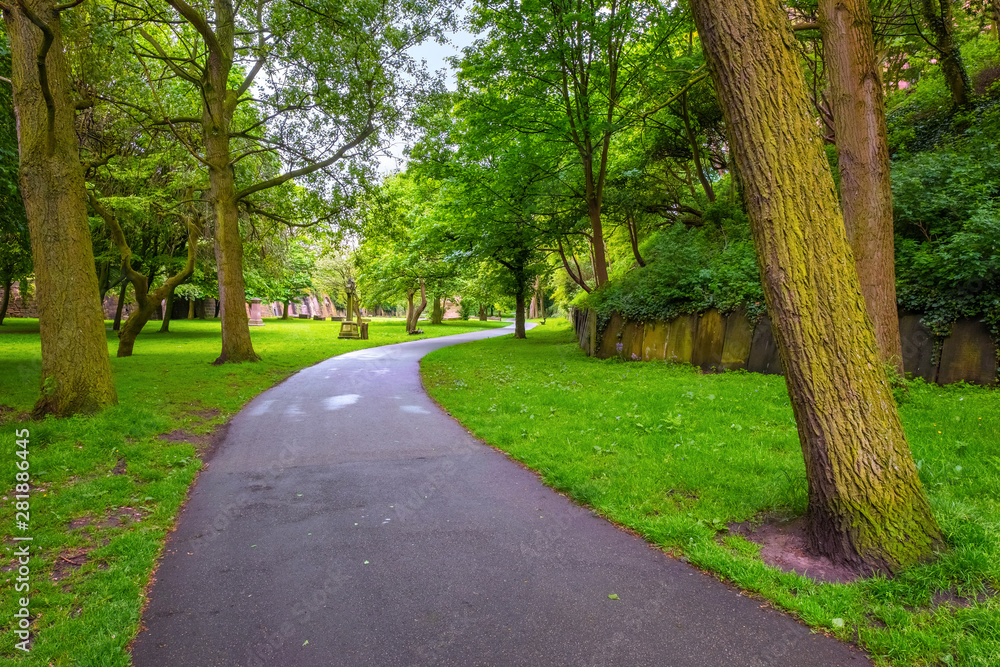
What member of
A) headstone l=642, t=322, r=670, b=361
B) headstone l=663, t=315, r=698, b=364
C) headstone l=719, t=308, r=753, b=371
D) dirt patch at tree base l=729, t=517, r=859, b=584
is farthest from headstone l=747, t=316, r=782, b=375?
dirt patch at tree base l=729, t=517, r=859, b=584

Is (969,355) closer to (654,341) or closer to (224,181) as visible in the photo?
(654,341)

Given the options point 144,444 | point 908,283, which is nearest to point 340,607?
point 144,444

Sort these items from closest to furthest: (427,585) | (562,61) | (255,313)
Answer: (427,585), (562,61), (255,313)

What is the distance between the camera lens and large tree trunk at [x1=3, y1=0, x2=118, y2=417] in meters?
6.50

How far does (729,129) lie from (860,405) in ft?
6.49

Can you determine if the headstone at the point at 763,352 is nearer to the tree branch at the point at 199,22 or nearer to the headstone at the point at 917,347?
the headstone at the point at 917,347

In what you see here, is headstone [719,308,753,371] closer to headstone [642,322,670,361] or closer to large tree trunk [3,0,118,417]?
headstone [642,322,670,361]

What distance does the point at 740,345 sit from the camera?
9.34 metres

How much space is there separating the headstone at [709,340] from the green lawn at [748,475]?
33.4 inches

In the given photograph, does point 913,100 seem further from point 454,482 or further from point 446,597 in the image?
point 446,597

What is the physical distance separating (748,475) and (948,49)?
11718mm

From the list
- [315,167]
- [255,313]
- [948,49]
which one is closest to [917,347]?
[948,49]

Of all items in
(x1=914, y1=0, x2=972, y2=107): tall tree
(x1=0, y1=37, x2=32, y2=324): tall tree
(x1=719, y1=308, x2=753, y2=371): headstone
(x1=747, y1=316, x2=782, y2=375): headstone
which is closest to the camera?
(x1=747, y1=316, x2=782, y2=375): headstone

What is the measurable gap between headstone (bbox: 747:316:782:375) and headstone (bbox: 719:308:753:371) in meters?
0.11
